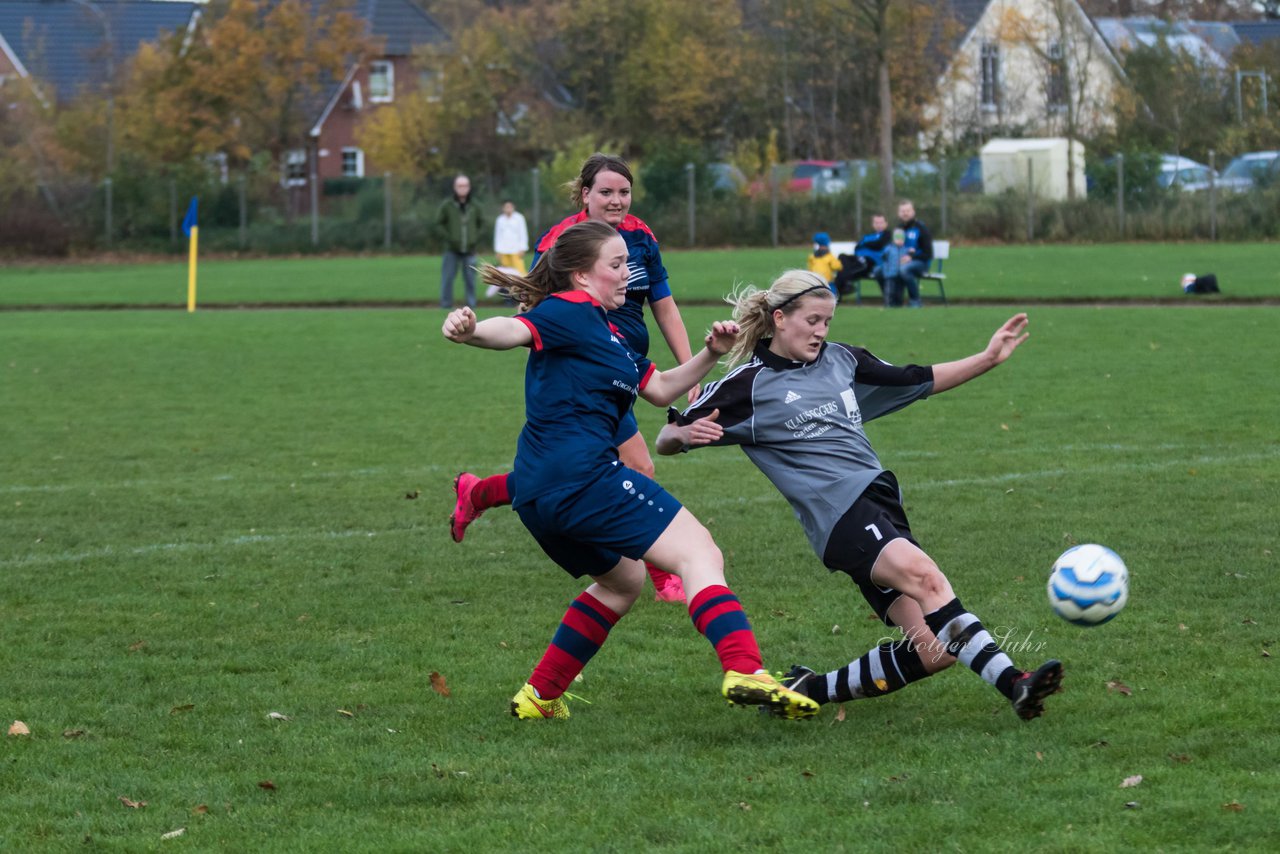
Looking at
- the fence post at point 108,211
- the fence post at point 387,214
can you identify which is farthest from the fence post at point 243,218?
the fence post at point 387,214

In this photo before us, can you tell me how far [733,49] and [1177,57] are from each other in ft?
51.4

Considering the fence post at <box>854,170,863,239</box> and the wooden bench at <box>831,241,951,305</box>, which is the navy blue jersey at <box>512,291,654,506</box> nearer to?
the wooden bench at <box>831,241,951,305</box>

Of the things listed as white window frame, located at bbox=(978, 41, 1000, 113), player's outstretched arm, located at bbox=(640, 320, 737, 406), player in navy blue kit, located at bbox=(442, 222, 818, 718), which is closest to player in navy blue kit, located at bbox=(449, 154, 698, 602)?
player's outstretched arm, located at bbox=(640, 320, 737, 406)

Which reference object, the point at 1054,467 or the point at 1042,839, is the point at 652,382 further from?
the point at 1054,467

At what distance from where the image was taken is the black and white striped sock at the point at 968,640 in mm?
4973

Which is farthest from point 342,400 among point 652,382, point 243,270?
point 243,270

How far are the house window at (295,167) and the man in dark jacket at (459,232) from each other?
2857cm

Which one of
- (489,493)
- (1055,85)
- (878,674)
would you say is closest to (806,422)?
(878,674)

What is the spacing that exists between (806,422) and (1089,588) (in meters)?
1.08

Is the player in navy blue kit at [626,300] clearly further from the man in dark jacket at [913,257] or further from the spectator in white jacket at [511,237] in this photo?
the spectator in white jacket at [511,237]

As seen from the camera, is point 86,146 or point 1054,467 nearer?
point 1054,467

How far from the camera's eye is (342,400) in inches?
578

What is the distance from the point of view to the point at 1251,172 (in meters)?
38.2

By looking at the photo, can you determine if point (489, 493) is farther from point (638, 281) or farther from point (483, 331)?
point (483, 331)
